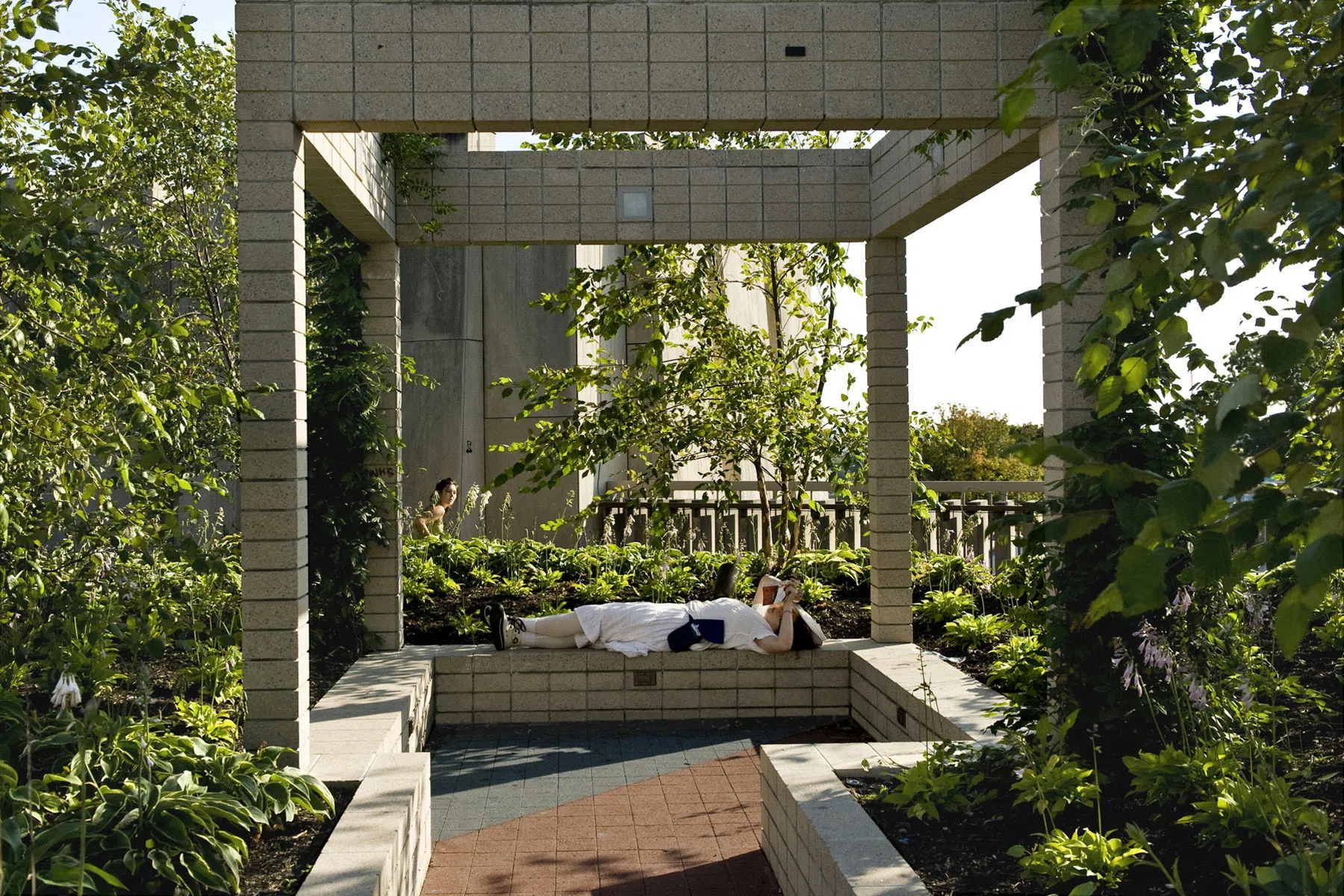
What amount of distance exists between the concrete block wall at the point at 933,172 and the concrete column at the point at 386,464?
331 cm

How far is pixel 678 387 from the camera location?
9.17 m

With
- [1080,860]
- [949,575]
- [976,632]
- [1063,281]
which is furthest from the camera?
[949,575]

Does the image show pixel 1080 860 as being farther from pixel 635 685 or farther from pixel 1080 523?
pixel 635 685

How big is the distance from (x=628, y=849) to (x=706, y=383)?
4.77 meters

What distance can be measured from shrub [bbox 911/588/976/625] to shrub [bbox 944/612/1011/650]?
58 cm

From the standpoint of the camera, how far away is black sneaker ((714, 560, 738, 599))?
8.97m

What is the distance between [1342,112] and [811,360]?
8185 millimetres

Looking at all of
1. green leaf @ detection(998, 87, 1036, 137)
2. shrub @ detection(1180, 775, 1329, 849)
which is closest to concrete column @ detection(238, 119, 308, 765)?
shrub @ detection(1180, 775, 1329, 849)

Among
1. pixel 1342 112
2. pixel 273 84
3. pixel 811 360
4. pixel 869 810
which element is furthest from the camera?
pixel 811 360

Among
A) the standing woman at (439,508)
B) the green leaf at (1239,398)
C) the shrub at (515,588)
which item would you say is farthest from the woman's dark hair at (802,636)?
the green leaf at (1239,398)

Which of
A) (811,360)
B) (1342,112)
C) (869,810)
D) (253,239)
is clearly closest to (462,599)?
(811,360)

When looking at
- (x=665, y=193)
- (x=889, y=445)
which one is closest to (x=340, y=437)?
(x=665, y=193)

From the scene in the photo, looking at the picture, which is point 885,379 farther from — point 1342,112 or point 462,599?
point 1342,112

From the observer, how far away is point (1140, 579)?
1511 mm
